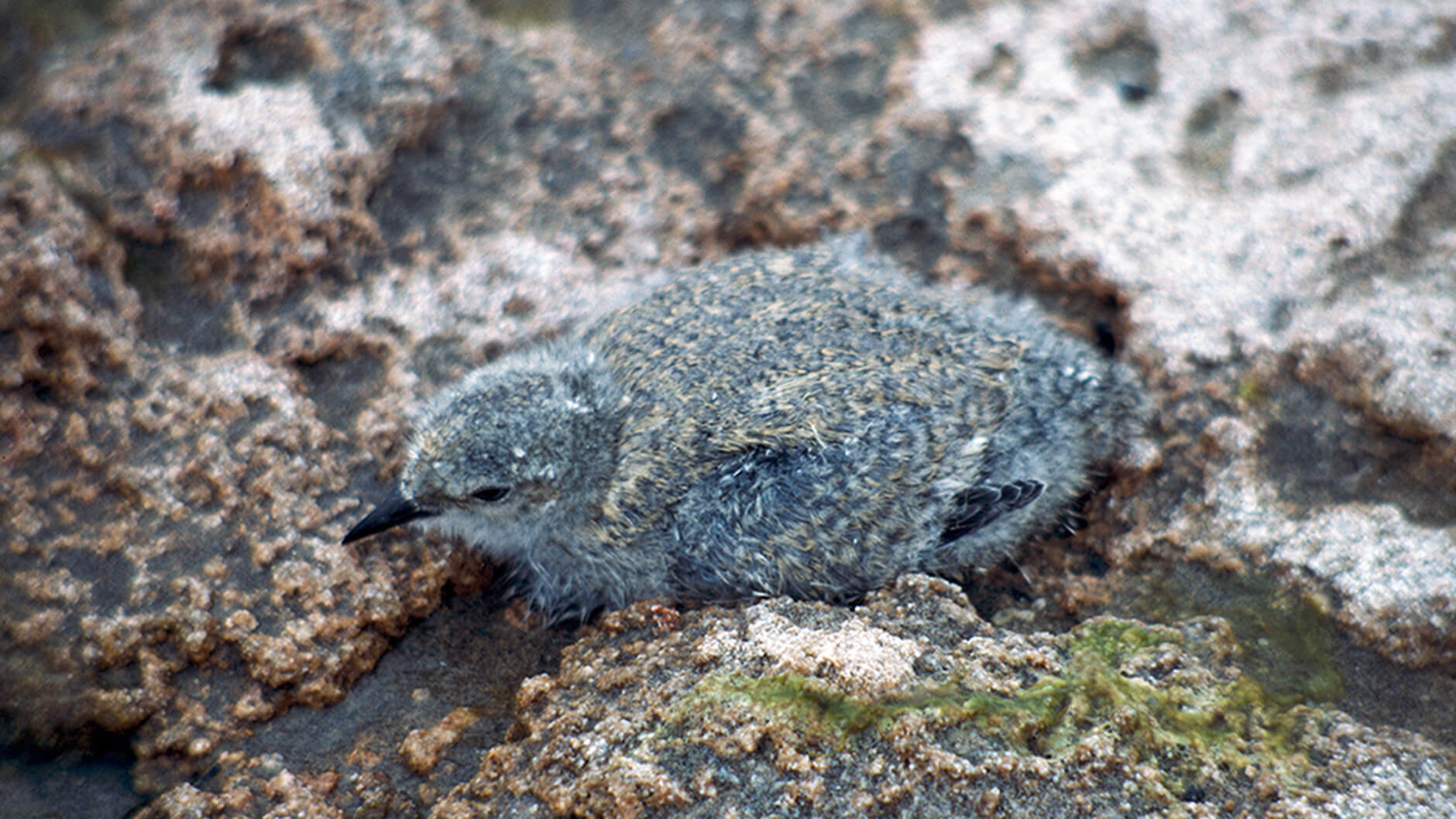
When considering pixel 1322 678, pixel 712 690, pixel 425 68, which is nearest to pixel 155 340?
pixel 425 68

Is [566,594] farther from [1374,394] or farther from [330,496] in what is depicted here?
[1374,394]

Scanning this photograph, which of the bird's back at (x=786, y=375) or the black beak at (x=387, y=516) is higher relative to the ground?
the bird's back at (x=786, y=375)

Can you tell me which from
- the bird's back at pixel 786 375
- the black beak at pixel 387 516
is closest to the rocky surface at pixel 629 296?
the black beak at pixel 387 516

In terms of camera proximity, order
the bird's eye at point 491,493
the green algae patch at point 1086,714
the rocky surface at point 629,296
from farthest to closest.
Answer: the bird's eye at point 491,493 → the rocky surface at point 629,296 → the green algae patch at point 1086,714

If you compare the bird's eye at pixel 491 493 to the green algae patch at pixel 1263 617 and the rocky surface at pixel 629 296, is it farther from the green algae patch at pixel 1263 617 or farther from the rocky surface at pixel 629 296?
the green algae patch at pixel 1263 617

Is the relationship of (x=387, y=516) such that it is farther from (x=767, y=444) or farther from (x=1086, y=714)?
(x=1086, y=714)

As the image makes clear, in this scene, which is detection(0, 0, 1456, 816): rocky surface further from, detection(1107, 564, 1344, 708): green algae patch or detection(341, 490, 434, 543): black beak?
detection(341, 490, 434, 543): black beak

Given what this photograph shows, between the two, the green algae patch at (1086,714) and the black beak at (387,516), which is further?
the black beak at (387,516)
